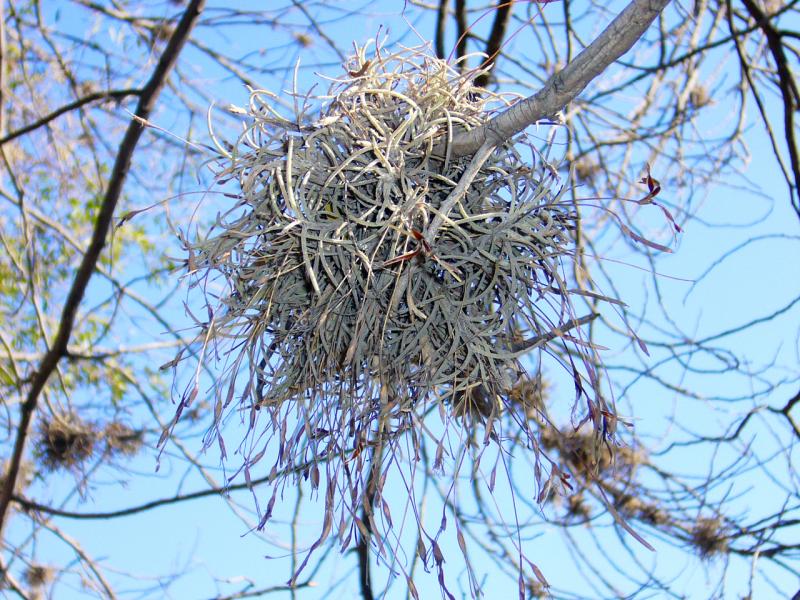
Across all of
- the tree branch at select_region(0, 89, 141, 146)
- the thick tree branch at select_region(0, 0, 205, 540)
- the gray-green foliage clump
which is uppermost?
the tree branch at select_region(0, 89, 141, 146)

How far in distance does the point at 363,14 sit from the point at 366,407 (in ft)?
6.52

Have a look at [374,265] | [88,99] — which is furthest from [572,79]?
[88,99]

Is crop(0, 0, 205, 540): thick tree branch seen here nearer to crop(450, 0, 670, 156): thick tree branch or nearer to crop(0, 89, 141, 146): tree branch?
crop(0, 89, 141, 146): tree branch

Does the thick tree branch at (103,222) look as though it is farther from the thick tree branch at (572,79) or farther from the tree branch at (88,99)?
the thick tree branch at (572,79)

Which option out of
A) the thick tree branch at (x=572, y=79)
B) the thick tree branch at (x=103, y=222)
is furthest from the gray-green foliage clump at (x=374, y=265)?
the thick tree branch at (x=103, y=222)

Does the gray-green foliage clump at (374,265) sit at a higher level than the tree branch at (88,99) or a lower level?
lower

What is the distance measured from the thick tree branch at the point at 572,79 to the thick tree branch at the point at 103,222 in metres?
1.24

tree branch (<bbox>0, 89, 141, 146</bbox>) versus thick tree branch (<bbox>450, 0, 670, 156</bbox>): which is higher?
tree branch (<bbox>0, 89, 141, 146</bbox>)

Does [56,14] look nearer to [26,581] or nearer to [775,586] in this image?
[26,581]

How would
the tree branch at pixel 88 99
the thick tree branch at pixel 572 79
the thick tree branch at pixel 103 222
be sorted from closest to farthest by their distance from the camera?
the thick tree branch at pixel 572 79, the thick tree branch at pixel 103 222, the tree branch at pixel 88 99

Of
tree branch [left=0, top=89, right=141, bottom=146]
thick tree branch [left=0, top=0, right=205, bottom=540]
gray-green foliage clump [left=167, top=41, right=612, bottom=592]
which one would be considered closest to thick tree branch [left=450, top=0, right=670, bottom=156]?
gray-green foliage clump [left=167, top=41, right=612, bottom=592]

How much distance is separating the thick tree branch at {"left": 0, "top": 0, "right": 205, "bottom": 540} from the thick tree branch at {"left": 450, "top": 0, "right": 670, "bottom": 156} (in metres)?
1.24

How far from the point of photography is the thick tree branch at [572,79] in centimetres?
94

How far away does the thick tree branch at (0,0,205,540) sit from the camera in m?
2.15
